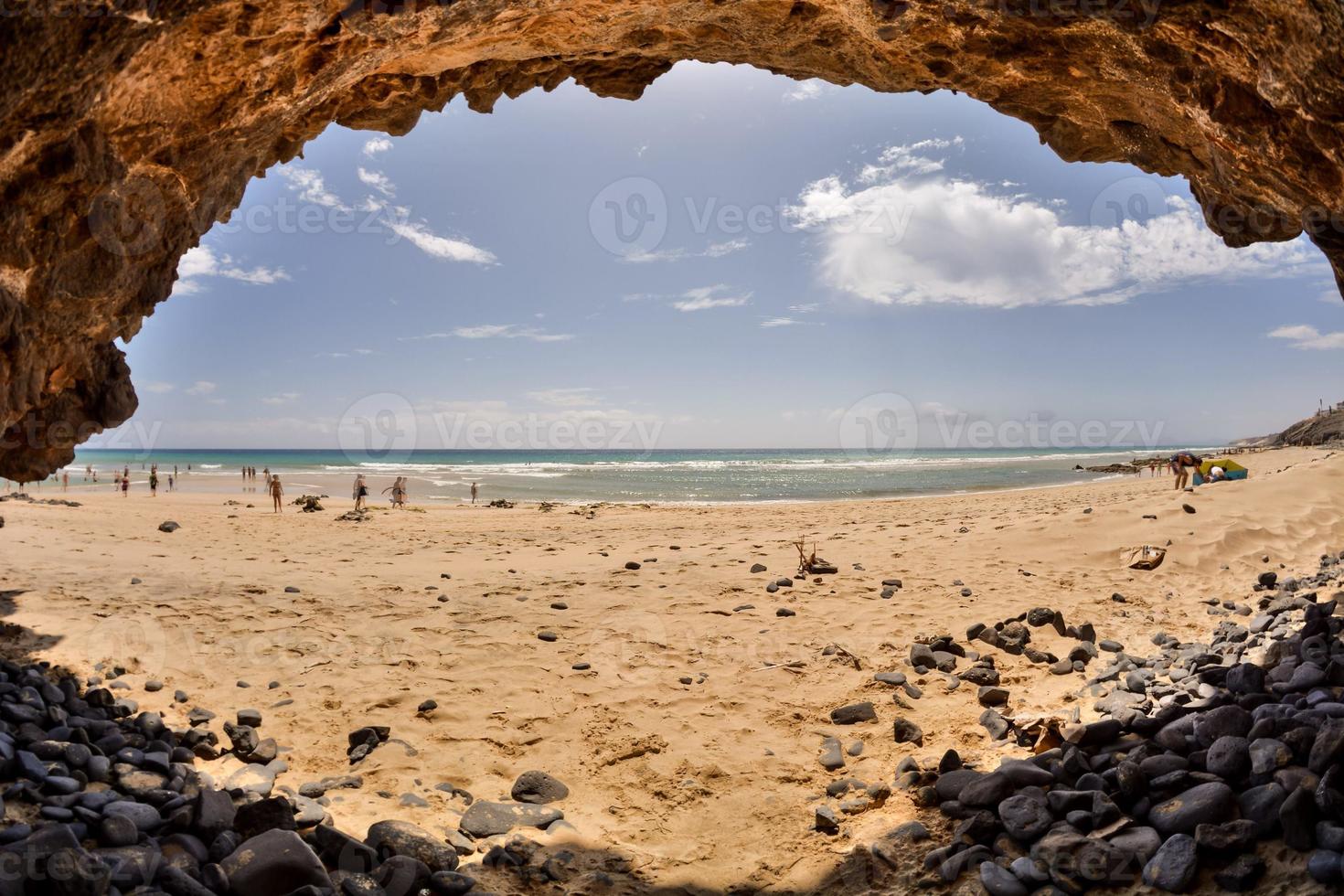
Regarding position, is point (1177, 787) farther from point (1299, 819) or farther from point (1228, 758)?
point (1299, 819)

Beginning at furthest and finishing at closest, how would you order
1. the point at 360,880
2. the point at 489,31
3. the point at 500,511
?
the point at 500,511 < the point at 489,31 < the point at 360,880

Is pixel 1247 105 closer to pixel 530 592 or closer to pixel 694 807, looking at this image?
pixel 694 807

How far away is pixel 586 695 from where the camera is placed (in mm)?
6137

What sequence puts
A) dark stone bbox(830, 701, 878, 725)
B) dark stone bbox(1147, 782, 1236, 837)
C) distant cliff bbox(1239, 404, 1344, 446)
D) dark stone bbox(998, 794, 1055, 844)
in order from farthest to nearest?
distant cliff bbox(1239, 404, 1344, 446) → dark stone bbox(830, 701, 878, 725) → dark stone bbox(998, 794, 1055, 844) → dark stone bbox(1147, 782, 1236, 837)

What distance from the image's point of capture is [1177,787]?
11.0ft

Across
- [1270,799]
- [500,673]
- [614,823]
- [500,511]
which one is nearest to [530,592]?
[500,673]

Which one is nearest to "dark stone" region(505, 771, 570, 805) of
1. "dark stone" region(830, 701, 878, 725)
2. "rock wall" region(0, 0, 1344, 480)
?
"dark stone" region(830, 701, 878, 725)

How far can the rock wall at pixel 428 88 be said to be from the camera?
11.4 ft

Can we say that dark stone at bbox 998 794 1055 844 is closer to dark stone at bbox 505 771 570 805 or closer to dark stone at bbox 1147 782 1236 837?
dark stone at bbox 1147 782 1236 837

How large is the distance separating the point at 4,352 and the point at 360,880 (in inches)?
157

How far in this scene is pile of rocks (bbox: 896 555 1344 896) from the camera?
9.31 ft

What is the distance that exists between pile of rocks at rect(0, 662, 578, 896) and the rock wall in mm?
2308

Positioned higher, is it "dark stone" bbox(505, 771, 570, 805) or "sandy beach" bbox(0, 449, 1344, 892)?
"sandy beach" bbox(0, 449, 1344, 892)

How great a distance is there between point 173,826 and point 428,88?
5.91 meters
